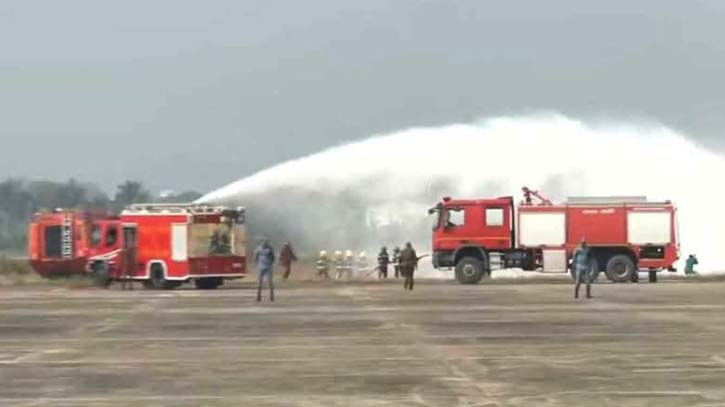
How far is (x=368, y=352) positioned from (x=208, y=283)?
2487 cm

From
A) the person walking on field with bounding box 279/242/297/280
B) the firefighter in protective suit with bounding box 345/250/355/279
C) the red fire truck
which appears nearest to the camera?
the red fire truck

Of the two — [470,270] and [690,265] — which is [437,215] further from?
[690,265]

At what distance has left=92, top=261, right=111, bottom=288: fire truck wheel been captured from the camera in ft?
141

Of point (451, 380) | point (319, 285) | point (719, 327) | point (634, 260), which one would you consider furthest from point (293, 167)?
point (451, 380)

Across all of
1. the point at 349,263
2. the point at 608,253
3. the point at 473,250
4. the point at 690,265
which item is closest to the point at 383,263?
the point at 349,263

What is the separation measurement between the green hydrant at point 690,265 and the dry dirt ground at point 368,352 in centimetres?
1929

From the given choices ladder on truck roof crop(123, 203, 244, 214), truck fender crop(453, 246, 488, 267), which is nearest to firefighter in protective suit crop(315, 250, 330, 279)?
truck fender crop(453, 246, 488, 267)

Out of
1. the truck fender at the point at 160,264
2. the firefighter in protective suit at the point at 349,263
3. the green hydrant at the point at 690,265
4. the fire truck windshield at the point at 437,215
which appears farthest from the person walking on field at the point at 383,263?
the green hydrant at the point at 690,265

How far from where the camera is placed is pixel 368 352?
18078 mm

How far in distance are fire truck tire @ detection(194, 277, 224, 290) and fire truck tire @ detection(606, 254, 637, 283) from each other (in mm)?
12631

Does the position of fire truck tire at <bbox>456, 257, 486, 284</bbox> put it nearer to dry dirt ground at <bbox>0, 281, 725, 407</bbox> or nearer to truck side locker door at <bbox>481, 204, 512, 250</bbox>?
truck side locker door at <bbox>481, 204, 512, 250</bbox>

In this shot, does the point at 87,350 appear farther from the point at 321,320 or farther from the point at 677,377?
the point at 677,377

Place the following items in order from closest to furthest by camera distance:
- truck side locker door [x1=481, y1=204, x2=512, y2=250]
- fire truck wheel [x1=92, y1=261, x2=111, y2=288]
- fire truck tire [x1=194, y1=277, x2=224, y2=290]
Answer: fire truck tire [x1=194, y1=277, x2=224, y2=290] → fire truck wheel [x1=92, y1=261, x2=111, y2=288] → truck side locker door [x1=481, y1=204, x2=512, y2=250]

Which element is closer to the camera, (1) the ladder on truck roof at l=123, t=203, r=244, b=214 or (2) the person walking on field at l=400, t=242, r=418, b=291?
(2) the person walking on field at l=400, t=242, r=418, b=291
